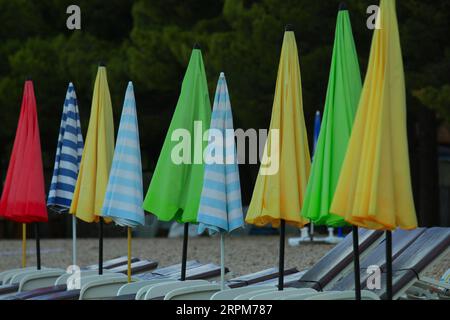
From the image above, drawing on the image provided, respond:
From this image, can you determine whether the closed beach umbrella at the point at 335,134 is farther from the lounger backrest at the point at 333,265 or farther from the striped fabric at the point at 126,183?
the striped fabric at the point at 126,183

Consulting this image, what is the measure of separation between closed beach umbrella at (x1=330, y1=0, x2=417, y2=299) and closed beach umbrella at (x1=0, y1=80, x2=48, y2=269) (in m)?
4.24

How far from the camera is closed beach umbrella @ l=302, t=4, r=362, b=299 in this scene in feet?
21.8

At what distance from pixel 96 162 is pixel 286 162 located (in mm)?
2397

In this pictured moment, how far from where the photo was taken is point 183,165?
800 centimetres

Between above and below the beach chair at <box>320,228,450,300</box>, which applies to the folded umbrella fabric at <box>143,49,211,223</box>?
above

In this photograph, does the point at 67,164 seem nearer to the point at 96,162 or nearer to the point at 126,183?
the point at 96,162

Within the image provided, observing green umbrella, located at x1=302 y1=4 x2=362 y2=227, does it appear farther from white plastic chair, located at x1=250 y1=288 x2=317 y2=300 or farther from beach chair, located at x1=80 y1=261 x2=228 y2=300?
beach chair, located at x1=80 y1=261 x2=228 y2=300

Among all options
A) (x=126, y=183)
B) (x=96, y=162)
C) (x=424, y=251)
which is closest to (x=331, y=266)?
(x=424, y=251)

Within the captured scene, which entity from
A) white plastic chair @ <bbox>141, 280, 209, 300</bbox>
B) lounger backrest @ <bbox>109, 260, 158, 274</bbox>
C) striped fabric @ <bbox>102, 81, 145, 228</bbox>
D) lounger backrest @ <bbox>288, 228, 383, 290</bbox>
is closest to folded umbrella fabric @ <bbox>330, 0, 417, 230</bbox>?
white plastic chair @ <bbox>141, 280, 209, 300</bbox>

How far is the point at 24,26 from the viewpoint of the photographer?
2277 centimetres

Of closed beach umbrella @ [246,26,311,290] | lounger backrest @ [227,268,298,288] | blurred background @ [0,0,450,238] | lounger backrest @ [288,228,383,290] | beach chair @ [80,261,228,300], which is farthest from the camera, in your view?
blurred background @ [0,0,450,238]

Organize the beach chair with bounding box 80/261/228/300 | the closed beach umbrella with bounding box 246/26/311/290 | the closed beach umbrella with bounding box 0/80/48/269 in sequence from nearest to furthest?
the closed beach umbrella with bounding box 246/26/311/290 < the beach chair with bounding box 80/261/228/300 < the closed beach umbrella with bounding box 0/80/48/269

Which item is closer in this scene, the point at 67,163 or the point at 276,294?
the point at 276,294
